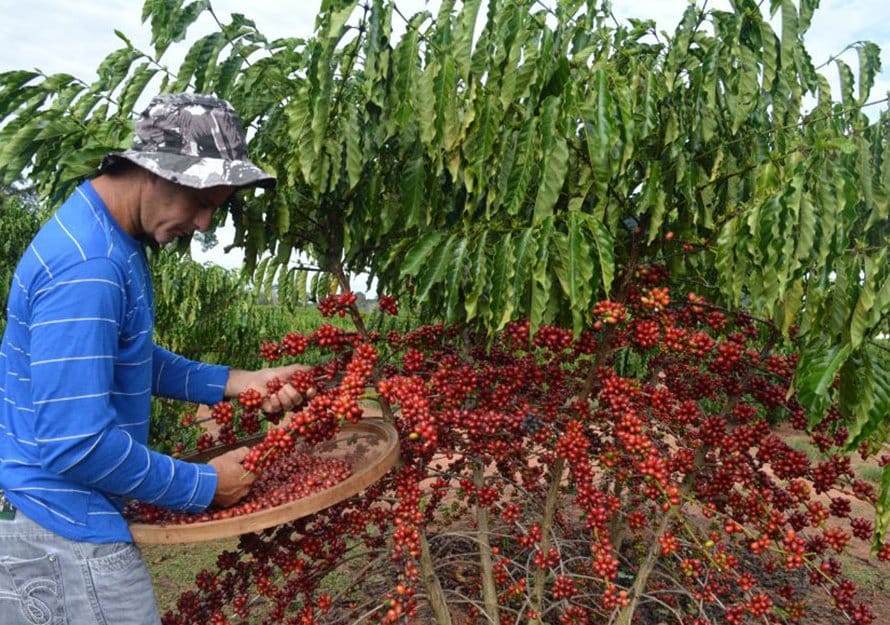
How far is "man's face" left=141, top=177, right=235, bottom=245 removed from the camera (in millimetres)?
1487

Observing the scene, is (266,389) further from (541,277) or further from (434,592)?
(434,592)

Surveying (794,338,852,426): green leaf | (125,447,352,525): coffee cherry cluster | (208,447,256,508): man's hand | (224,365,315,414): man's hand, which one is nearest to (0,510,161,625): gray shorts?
(125,447,352,525): coffee cherry cluster

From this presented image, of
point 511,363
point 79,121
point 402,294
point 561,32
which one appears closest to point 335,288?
point 402,294

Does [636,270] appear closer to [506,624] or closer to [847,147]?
[847,147]

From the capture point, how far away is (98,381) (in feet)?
4.31

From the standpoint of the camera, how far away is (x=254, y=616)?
3.47 meters

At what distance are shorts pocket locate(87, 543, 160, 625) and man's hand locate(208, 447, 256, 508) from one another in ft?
0.72

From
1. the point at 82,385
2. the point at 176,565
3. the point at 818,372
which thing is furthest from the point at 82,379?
the point at 176,565

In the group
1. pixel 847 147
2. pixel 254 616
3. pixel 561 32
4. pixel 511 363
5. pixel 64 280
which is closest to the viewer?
pixel 64 280

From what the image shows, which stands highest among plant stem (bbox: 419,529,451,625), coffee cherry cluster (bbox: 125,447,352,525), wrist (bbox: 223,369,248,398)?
wrist (bbox: 223,369,248,398)

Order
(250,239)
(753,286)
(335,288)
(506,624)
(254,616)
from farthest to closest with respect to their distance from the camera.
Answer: (254,616) < (506,624) < (335,288) < (250,239) < (753,286)

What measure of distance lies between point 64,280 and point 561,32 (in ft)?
4.98

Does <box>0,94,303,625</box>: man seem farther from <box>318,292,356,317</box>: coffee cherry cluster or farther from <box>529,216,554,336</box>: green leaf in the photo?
<box>529,216,554,336</box>: green leaf

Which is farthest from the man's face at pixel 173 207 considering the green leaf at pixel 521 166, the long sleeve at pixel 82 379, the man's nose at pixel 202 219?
the green leaf at pixel 521 166
